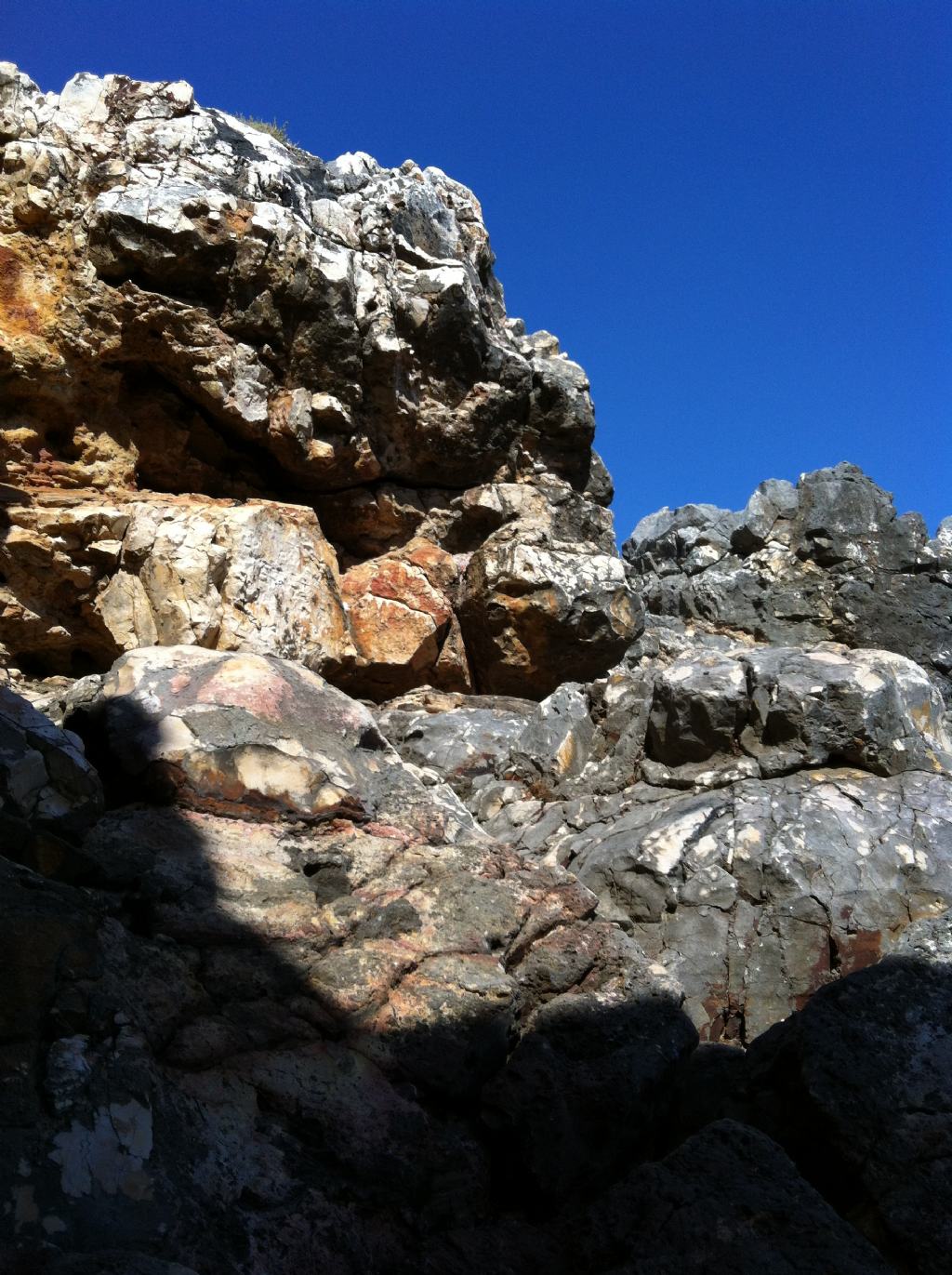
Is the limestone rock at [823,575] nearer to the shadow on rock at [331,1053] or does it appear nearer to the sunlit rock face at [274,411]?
the sunlit rock face at [274,411]

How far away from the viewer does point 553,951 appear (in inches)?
147

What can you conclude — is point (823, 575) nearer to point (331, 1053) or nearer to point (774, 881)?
point (774, 881)

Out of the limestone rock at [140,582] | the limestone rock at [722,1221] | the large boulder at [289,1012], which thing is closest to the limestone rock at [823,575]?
the limestone rock at [140,582]

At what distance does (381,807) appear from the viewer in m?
4.49

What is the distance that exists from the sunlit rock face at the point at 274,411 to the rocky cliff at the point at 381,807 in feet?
0.10

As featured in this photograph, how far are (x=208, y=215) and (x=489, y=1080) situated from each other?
644cm

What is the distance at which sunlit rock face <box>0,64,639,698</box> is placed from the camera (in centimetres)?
737

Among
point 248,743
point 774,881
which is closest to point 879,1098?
point 774,881

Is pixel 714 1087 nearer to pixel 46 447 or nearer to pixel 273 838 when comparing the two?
pixel 273 838

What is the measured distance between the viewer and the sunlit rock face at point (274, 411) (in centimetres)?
737

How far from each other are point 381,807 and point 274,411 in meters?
4.48

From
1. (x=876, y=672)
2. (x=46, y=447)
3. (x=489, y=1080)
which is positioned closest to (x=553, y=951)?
(x=489, y=1080)

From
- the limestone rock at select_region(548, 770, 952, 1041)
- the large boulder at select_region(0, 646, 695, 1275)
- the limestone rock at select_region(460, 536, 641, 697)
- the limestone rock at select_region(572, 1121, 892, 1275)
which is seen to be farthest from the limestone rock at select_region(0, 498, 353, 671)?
the limestone rock at select_region(572, 1121, 892, 1275)

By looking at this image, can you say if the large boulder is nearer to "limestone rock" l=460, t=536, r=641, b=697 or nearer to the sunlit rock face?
the sunlit rock face
